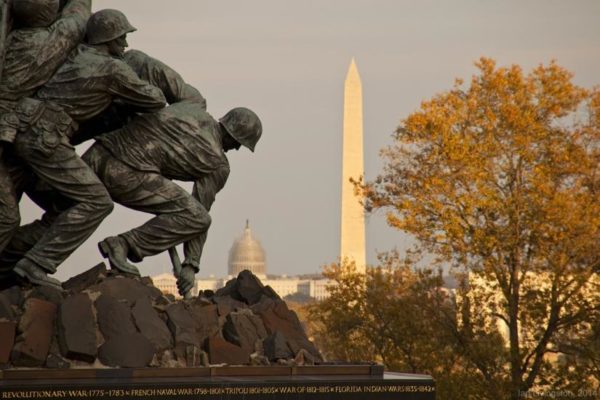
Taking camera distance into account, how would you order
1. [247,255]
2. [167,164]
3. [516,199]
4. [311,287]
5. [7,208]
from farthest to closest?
[311,287] < [247,255] < [516,199] < [167,164] < [7,208]

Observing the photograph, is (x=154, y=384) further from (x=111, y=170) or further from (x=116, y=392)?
(x=111, y=170)

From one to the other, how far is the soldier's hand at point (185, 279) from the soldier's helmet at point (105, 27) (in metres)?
2.23

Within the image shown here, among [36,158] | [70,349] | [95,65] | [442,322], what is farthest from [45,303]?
[442,322]

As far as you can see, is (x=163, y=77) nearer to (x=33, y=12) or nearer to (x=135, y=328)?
(x=33, y=12)

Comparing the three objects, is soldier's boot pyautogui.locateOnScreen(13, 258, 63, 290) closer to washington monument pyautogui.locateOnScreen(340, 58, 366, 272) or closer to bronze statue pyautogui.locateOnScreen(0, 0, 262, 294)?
bronze statue pyautogui.locateOnScreen(0, 0, 262, 294)

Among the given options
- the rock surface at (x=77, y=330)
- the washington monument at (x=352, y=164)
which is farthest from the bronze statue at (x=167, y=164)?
the washington monument at (x=352, y=164)

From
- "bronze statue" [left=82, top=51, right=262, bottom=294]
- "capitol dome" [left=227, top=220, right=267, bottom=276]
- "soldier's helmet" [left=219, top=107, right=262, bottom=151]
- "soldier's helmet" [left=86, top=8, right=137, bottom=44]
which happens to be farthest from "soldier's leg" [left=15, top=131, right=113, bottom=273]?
"capitol dome" [left=227, top=220, right=267, bottom=276]

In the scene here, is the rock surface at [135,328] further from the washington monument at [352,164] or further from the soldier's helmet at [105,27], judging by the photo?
the washington monument at [352,164]

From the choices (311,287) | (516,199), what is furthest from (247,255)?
(516,199)

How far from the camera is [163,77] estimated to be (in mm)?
14461

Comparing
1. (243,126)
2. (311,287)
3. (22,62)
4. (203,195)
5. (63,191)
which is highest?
(311,287)

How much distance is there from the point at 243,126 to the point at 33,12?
7.56 ft

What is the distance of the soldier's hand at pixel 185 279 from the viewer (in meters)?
14.3

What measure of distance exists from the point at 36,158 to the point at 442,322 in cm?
1678
